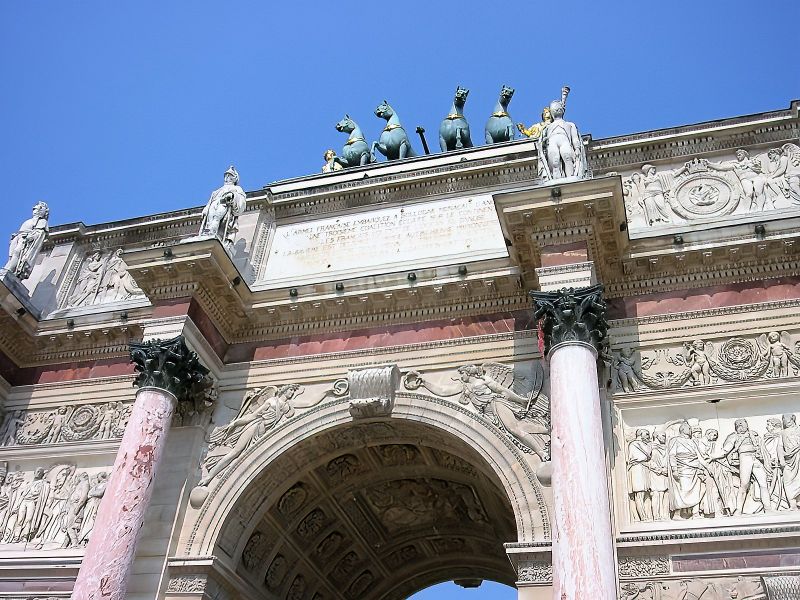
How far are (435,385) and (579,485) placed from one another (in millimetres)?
3697

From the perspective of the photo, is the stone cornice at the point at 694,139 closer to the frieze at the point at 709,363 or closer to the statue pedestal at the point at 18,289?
the frieze at the point at 709,363

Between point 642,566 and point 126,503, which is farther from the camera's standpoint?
point 126,503

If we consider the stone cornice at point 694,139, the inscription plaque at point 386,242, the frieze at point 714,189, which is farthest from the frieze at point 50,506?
the stone cornice at point 694,139

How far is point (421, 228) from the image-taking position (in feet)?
51.0

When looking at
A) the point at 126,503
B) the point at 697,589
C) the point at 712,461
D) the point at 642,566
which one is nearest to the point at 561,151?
the point at 712,461

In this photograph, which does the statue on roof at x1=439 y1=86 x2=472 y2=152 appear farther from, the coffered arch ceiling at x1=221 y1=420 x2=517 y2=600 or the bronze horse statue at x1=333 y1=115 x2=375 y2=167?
the coffered arch ceiling at x1=221 y1=420 x2=517 y2=600

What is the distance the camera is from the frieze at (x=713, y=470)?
1071cm

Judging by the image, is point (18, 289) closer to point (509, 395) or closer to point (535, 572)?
point (509, 395)

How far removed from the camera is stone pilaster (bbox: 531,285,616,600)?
30.5ft

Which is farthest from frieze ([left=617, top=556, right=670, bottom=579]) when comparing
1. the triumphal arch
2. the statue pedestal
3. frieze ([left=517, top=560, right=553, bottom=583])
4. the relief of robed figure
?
the statue pedestal

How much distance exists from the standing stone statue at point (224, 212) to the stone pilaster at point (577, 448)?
19.8 feet

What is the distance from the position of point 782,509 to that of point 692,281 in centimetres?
364

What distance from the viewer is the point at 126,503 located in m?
11.7

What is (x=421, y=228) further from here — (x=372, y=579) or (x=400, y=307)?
(x=372, y=579)
